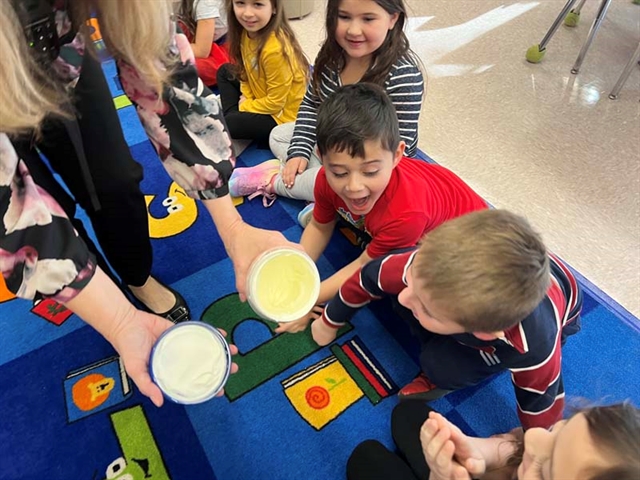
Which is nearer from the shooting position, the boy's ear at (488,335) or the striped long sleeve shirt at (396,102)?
the boy's ear at (488,335)

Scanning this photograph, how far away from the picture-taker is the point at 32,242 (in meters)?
0.56

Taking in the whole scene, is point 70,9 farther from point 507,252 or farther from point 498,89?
point 498,89

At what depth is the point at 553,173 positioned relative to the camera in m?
1.47

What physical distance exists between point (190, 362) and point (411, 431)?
16.8 inches

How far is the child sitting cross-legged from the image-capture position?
656 millimetres

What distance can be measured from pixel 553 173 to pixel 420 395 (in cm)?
91

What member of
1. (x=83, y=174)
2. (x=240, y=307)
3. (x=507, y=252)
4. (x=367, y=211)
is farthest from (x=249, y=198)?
(x=507, y=252)

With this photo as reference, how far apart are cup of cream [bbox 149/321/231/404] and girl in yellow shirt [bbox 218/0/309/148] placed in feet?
2.89

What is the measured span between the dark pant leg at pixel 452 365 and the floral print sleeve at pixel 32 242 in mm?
620

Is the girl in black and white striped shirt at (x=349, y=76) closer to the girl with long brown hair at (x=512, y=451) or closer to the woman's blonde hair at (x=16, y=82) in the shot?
the girl with long brown hair at (x=512, y=451)

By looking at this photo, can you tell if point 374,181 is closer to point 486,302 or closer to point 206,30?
point 486,302

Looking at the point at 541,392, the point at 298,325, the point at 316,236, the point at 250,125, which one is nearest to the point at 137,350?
the point at 298,325

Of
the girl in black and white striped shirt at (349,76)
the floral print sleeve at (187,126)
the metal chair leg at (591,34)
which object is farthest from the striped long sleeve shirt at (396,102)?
the metal chair leg at (591,34)

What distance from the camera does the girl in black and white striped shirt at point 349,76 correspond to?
3.66 ft
